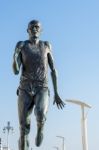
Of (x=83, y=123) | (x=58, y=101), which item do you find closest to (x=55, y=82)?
(x=58, y=101)

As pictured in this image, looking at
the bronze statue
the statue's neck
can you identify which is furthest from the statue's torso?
the statue's neck

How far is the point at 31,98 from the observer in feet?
28.7

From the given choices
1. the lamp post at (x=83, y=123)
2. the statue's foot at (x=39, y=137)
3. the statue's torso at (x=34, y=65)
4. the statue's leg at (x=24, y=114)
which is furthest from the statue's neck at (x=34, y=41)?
the lamp post at (x=83, y=123)

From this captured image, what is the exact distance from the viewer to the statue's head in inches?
354

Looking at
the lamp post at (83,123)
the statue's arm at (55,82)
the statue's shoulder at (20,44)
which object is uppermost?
the lamp post at (83,123)

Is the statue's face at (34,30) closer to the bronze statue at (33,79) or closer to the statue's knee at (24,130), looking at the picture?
the bronze statue at (33,79)

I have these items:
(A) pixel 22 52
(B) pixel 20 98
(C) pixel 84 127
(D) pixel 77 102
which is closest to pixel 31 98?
(B) pixel 20 98

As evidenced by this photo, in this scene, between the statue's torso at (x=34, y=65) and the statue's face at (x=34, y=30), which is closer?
the statue's torso at (x=34, y=65)

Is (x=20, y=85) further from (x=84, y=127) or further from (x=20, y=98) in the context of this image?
(x=84, y=127)

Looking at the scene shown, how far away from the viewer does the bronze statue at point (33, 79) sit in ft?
27.9

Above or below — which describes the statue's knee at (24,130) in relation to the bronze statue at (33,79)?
below

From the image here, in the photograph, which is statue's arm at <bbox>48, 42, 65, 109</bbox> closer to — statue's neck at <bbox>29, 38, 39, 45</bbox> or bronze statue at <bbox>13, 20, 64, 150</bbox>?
bronze statue at <bbox>13, 20, 64, 150</bbox>

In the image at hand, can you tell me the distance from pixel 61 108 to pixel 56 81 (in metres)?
0.49

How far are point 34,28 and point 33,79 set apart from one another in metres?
0.92
